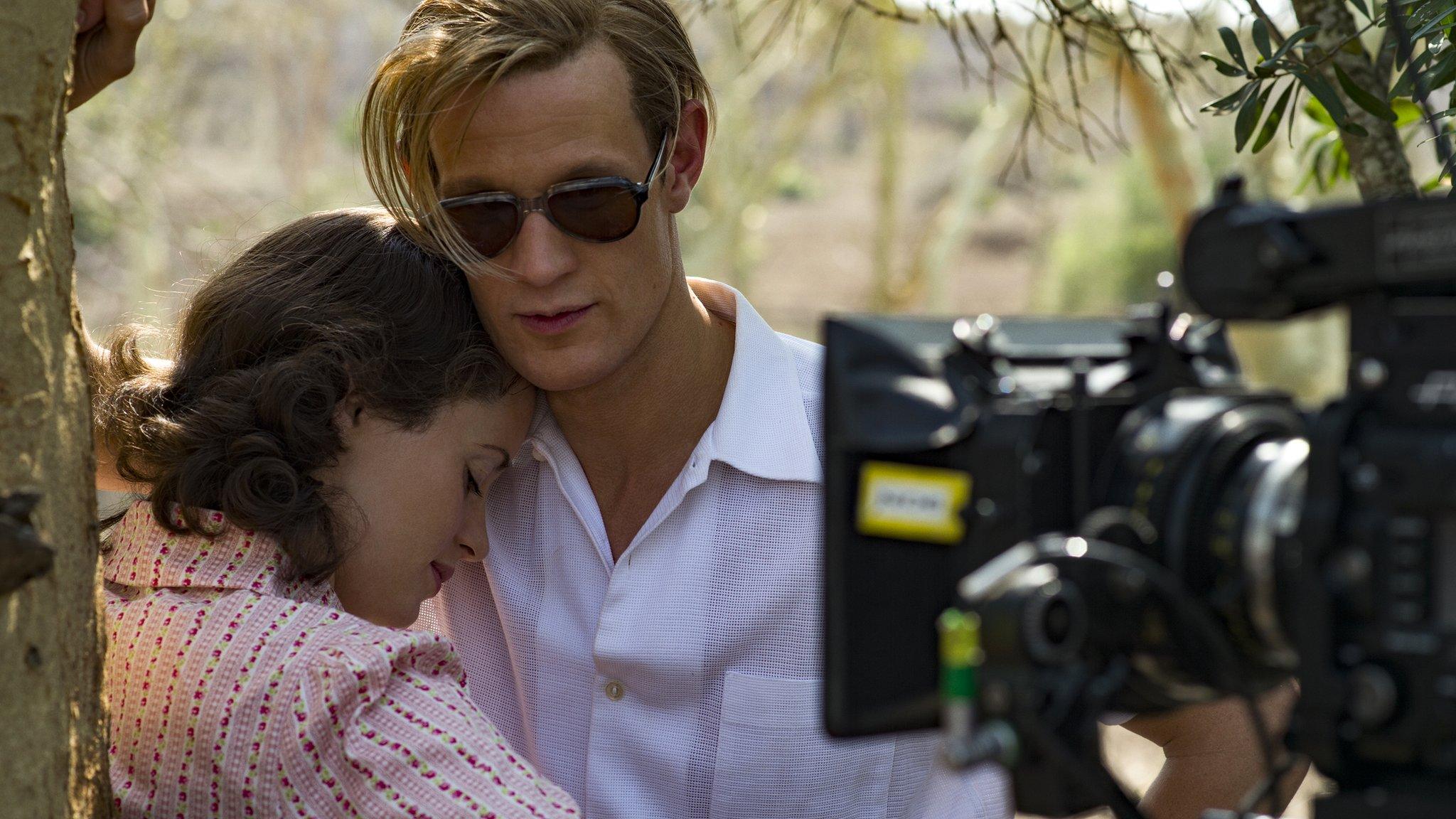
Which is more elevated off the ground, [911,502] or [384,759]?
[911,502]

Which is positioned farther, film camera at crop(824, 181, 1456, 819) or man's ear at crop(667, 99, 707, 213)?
man's ear at crop(667, 99, 707, 213)

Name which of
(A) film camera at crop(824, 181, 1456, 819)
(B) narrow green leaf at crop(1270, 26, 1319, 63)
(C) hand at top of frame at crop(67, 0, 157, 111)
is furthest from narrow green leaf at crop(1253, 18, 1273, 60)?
(C) hand at top of frame at crop(67, 0, 157, 111)

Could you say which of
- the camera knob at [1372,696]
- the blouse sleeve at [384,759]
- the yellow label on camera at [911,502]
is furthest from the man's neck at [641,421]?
the camera knob at [1372,696]

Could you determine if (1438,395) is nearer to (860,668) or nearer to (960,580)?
(960,580)

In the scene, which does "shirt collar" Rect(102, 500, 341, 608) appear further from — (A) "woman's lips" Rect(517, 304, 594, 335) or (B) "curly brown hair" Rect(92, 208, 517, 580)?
(A) "woman's lips" Rect(517, 304, 594, 335)

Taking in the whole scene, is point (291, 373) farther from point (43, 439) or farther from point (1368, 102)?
point (1368, 102)

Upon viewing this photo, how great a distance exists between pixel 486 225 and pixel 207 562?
0.70 meters

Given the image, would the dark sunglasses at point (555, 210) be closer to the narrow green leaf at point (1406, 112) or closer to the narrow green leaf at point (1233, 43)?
the narrow green leaf at point (1233, 43)

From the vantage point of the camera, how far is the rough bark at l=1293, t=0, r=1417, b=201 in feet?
8.04

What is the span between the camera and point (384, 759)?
5.75ft

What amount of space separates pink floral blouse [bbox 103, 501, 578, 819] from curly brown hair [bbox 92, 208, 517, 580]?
0.13 meters

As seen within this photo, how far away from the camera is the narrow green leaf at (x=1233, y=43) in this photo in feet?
7.56

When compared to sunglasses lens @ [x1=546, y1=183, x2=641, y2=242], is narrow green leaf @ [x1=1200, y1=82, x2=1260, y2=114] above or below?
above

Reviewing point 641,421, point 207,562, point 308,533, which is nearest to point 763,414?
point 641,421
